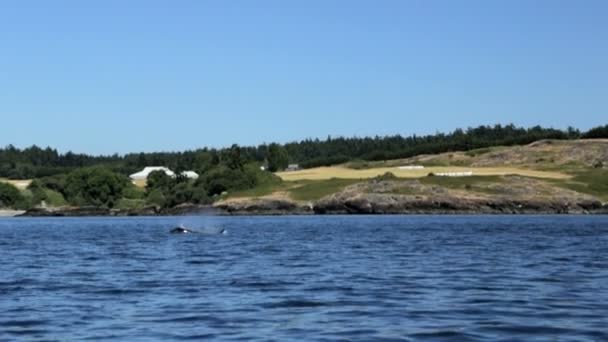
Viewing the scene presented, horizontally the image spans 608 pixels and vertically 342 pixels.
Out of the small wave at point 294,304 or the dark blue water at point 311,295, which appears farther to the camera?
the small wave at point 294,304

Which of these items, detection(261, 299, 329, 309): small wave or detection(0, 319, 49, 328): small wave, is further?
detection(261, 299, 329, 309): small wave

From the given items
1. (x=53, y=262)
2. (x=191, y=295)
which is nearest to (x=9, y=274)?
(x=53, y=262)

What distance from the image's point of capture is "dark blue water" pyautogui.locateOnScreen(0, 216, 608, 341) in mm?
28547

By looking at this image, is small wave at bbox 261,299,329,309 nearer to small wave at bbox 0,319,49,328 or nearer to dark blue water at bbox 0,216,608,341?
dark blue water at bbox 0,216,608,341

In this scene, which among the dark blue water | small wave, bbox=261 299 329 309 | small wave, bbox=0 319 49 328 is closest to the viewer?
the dark blue water

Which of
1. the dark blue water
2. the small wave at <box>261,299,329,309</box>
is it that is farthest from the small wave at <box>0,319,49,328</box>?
the small wave at <box>261,299,329,309</box>

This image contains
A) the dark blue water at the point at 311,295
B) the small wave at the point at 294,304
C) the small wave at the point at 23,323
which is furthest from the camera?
the small wave at the point at 294,304

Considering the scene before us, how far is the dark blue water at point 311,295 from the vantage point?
93.7 feet

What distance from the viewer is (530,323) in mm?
29453

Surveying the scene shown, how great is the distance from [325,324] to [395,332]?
2.40 metres

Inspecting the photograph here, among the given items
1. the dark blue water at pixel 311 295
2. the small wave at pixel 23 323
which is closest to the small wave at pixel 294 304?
the dark blue water at pixel 311 295

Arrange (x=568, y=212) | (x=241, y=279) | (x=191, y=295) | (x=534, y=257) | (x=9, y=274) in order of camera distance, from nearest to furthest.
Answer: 1. (x=191, y=295)
2. (x=241, y=279)
3. (x=9, y=274)
4. (x=534, y=257)
5. (x=568, y=212)

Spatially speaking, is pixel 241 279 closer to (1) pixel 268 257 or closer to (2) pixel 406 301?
(2) pixel 406 301

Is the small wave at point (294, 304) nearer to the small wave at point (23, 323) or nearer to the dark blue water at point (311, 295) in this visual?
the dark blue water at point (311, 295)
